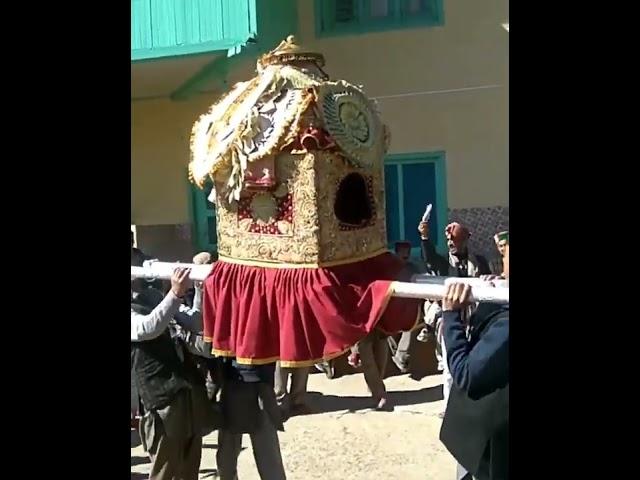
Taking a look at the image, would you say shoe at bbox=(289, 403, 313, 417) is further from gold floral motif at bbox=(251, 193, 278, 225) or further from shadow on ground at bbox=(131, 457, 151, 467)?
gold floral motif at bbox=(251, 193, 278, 225)

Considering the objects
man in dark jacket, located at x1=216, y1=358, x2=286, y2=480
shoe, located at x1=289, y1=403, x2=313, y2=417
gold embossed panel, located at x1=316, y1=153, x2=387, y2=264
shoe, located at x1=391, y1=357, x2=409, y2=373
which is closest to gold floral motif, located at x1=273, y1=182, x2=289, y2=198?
gold embossed panel, located at x1=316, y1=153, x2=387, y2=264

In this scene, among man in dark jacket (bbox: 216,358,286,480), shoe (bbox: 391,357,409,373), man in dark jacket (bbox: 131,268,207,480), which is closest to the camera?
man in dark jacket (bbox: 131,268,207,480)

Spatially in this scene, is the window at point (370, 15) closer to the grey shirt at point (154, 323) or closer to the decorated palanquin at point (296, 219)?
the decorated palanquin at point (296, 219)

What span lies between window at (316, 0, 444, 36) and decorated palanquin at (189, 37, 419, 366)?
8.44 ft

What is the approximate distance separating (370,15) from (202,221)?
1.69 meters

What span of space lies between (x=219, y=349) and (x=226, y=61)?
261 cm

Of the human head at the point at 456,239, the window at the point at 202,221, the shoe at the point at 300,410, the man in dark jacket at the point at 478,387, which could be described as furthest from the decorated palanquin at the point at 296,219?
the window at the point at 202,221

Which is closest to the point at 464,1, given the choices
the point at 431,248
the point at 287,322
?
the point at 431,248

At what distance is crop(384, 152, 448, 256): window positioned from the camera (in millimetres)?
5238

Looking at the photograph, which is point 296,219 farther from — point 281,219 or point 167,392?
point 167,392

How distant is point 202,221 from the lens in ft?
17.9

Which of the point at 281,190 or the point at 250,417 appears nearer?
the point at 281,190

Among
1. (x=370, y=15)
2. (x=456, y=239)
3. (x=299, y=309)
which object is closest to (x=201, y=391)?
(x=299, y=309)
